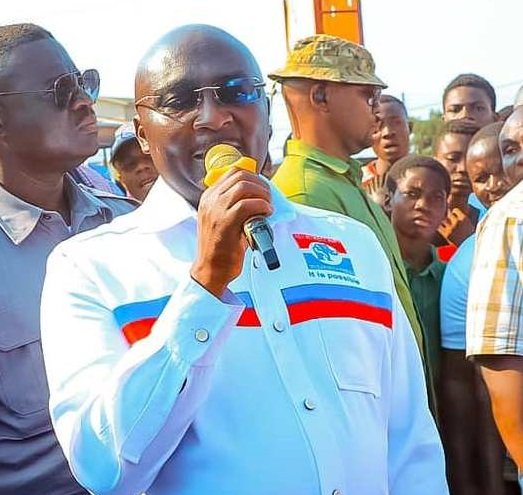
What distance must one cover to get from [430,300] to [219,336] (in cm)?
277

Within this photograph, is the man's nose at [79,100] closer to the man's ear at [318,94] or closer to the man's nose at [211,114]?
the man's nose at [211,114]

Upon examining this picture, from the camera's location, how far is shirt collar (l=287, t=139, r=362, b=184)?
3.61 m

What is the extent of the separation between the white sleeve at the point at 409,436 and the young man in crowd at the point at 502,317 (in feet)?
1.89

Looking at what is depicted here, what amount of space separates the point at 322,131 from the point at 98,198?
3.89ft

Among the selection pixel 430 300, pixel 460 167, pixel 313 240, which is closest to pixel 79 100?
pixel 313 240

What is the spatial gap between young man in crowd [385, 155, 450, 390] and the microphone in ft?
8.44

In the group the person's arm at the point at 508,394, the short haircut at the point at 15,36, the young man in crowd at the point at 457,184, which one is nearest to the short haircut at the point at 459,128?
the young man in crowd at the point at 457,184

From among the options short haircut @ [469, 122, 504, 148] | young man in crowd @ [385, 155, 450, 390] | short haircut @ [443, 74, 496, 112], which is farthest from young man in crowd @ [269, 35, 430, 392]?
short haircut @ [443, 74, 496, 112]

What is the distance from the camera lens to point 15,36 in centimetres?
268

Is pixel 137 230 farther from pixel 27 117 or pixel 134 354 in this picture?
pixel 27 117

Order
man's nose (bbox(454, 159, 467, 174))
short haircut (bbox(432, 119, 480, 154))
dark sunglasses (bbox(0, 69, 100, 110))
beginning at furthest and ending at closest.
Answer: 1. short haircut (bbox(432, 119, 480, 154))
2. man's nose (bbox(454, 159, 467, 174))
3. dark sunglasses (bbox(0, 69, 100, 110))

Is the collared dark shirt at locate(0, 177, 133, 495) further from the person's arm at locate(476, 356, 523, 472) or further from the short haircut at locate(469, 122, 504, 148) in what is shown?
the short haircut at locate(469, 122, 504, 148)

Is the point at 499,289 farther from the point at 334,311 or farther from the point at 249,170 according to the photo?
the point at 249,170

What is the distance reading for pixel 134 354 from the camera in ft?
5.17
